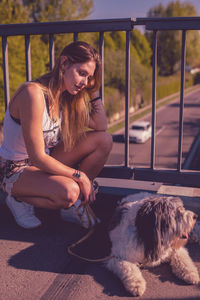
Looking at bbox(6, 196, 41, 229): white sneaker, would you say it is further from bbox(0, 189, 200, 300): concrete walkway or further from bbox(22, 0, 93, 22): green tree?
bbox(22, 0, 93, 22): green tree

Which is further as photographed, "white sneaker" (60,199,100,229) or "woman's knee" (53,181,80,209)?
"white sneaker" (60,199,100,229)

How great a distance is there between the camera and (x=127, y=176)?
2648 millimetres

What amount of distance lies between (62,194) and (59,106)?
0.58 metres

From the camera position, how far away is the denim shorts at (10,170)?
7.18 feet

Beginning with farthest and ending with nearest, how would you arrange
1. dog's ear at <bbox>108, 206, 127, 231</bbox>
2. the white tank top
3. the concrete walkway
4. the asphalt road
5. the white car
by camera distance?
the white car
the asphalt road
the white tank top
dog's ear at <bbox>108, 206, 127, 231</bbox>
the concrete walkway

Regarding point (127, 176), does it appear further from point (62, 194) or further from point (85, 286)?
point (85, 286)

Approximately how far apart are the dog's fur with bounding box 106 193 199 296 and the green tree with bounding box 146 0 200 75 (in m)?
49.3

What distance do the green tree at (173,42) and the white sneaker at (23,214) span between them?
1930 inches

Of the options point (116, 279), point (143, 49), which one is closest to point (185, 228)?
point (116, 279)

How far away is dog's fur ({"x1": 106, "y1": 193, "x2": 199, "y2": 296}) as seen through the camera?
179 cm

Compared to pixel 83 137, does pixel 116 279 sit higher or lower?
lower

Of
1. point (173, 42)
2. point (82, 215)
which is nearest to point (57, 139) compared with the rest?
point (82, 215)

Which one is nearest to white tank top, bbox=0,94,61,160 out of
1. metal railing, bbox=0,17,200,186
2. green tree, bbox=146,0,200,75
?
metal railing, bbox=0,17,200,186

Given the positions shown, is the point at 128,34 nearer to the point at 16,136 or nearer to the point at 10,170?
the point at 16,136
